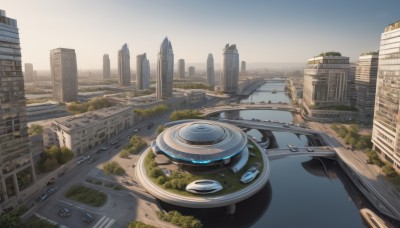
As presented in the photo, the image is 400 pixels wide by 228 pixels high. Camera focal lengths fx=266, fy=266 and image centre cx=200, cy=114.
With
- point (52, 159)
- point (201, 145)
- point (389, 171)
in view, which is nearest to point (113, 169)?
point (52, 159)

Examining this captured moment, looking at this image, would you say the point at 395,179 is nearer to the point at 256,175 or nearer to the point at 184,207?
the point at 256,175

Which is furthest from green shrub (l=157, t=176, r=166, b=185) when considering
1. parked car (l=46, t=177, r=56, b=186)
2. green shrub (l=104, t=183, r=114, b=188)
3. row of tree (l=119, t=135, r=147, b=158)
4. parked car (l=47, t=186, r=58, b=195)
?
parked car (l=46, t=177, r=56, b=186)

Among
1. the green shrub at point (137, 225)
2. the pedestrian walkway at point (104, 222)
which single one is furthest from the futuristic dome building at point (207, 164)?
the pedestrian walkway at point (104, 222)

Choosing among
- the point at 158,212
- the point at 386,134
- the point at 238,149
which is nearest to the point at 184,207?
the point at 158,212

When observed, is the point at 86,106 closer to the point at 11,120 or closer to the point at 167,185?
the point at 11,120

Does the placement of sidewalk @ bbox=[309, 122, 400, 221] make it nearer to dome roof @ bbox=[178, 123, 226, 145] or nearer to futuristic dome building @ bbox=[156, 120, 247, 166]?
futuristic dome building @ bbox=[156, 120, 247, 166]

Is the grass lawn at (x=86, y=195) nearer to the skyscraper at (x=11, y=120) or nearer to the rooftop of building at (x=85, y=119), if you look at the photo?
the skyscraper at (x=11, y=120)
